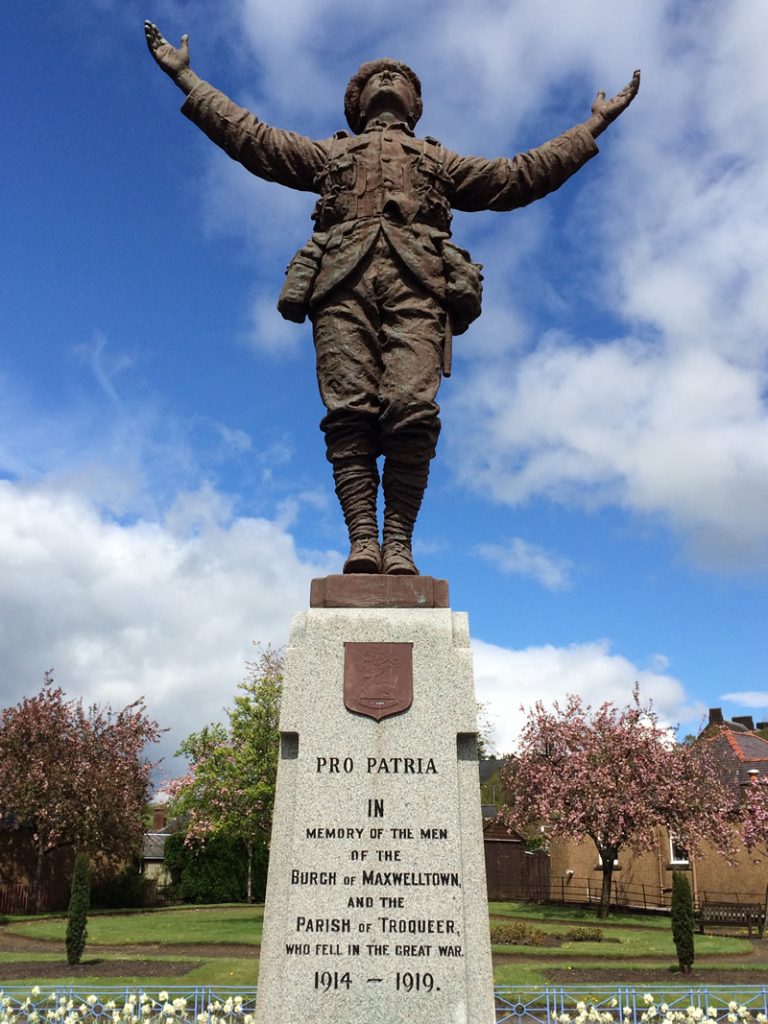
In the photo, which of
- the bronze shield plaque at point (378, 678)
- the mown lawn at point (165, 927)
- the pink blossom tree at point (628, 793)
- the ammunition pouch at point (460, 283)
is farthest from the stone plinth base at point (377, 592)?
the pink blossom tree at point (628, 793)

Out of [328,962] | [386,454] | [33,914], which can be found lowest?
[33,914]

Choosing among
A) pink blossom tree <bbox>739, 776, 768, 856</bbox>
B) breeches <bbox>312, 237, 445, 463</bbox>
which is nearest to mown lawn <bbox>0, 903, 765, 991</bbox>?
pink blossom tree <bbox>739, 776, 768, 856</bbox>

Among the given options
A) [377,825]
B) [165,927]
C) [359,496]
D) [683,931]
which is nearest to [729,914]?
[683,931]

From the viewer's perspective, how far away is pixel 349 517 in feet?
17.8

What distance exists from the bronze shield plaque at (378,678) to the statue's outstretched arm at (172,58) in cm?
425

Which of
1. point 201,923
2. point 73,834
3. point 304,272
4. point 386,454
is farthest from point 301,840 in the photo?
point 73,834

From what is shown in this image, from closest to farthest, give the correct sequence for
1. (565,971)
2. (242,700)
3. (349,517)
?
(349,517)
(565,971)
(242,700)

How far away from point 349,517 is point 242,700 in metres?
20.1

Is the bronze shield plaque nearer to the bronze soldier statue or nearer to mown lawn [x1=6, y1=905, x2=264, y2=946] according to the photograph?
the bronze soldier statue

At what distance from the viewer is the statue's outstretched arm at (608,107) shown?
6219mm

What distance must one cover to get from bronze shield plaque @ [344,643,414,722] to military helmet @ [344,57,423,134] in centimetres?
409

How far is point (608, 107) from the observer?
6293 millimetres

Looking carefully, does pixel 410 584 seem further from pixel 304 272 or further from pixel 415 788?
pixel 304 272

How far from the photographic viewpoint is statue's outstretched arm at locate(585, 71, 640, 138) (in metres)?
6.22
